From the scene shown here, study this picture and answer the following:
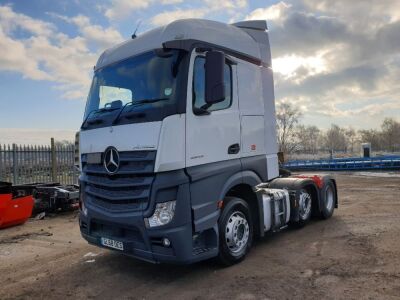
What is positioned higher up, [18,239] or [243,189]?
[243,189]

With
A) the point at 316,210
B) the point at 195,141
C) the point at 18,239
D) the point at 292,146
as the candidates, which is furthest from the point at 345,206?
the point at 292,146

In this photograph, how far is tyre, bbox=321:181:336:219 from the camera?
8.63 metres

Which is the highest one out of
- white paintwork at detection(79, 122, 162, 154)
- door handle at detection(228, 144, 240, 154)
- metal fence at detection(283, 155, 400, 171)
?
white paintwork at detection(79, 122, 162, 154)

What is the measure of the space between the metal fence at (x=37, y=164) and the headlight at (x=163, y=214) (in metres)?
9.71

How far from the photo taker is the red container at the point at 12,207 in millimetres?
8781

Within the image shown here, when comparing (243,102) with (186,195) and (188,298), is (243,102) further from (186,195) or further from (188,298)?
(188,298)

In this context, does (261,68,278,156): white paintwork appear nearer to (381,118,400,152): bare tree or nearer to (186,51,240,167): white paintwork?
(186,51,240,167): white paintwork

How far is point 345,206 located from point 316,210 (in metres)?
2.55

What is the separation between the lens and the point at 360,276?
16.3 ft

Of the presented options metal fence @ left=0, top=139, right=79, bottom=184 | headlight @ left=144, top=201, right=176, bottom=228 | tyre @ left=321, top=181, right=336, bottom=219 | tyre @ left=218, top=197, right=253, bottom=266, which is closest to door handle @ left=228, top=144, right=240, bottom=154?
tyre @ left=218, top=197, right=253, bottom=266

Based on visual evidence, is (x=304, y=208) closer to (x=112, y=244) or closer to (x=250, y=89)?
(x=250, y=89)

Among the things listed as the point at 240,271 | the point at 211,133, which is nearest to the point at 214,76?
the point at 211,133

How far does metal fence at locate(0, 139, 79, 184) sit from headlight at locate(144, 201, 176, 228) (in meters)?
9.71

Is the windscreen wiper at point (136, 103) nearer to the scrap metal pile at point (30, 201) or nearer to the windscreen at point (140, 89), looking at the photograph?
the windscreen at point (140, 89)
